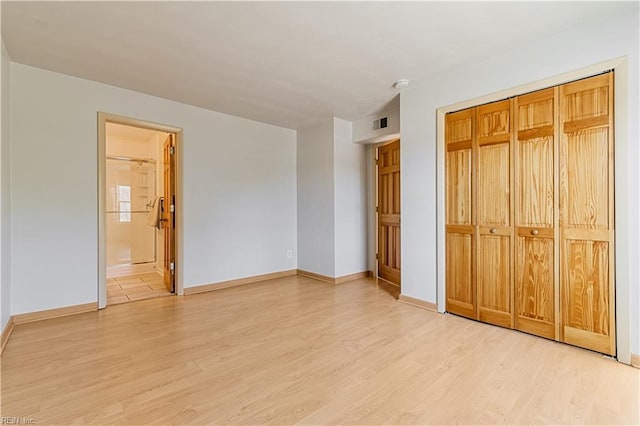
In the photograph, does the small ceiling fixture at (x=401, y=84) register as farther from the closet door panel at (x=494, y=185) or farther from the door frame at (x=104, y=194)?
the door frame at (x=104, y=194)

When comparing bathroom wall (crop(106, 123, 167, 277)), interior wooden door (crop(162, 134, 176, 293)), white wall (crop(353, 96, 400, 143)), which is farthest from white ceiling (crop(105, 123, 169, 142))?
white wall (crop(353, 96, 400, 143))

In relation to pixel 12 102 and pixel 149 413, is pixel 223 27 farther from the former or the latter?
pixel 149 413

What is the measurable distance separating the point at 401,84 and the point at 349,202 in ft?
6.30

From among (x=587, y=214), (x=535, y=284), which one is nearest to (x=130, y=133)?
(x=535, y=284)

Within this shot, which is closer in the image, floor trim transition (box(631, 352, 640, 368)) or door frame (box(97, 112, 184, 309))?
floor trim transition (box(631, 352, 640, 368))

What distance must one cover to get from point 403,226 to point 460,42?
1859mm

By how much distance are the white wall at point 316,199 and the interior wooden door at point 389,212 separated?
0.82 meters

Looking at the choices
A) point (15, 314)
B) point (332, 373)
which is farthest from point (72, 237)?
point (332, 373)

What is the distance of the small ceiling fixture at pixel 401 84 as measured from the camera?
3227 mm

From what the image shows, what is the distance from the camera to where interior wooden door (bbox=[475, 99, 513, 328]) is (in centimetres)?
271

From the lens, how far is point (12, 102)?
2.82 metres

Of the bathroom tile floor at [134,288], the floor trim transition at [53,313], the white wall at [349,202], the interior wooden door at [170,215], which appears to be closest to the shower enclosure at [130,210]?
the bathroom tile floor at [134,288]

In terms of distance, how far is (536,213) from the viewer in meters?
2.54

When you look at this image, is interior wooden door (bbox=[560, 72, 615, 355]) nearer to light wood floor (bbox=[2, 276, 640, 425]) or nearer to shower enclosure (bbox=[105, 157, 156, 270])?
light wood floor (bbox=[2, 276, 640, 425])
